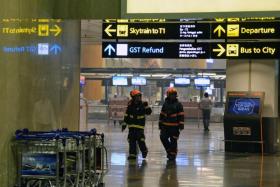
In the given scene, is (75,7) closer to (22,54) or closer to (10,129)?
(22,54)

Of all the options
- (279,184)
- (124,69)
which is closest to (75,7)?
(279,184)

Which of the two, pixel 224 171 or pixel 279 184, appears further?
pixel 224 171

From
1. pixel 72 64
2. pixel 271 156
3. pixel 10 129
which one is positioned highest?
pixel 72 64

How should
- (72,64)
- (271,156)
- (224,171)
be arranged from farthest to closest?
(271,156) < (224,171) < (72,64)

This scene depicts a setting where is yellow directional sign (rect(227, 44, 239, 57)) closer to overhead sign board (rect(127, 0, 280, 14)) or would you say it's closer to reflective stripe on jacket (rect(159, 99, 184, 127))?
reflective stripe on jacket (rect(159, 99, 184, 127))

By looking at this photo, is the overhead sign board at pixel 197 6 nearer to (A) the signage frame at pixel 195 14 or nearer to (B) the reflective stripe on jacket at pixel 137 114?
(A) the signage frame at pixel 195 14

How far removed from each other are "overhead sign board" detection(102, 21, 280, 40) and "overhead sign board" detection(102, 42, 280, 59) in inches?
7.9

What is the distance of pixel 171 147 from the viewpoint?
1365 cm

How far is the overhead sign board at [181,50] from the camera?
1379 centimetres

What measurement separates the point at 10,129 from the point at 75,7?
1.94 metres

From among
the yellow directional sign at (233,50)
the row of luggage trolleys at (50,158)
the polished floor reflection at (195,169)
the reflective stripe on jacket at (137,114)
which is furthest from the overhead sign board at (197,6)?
the yellow directional sign at (233,50)

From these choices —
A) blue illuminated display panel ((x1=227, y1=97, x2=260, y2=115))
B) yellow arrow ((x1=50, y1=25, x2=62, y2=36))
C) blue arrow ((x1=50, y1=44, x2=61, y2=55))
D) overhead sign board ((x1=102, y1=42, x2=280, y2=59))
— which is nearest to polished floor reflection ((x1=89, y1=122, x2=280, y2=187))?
blue illuminated display panel ((x1=227, y1=97, x2=260, y2=115))

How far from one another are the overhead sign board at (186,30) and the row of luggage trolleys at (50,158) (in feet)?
20.3

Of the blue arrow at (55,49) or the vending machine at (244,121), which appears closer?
the blue arrow at (55,49)
